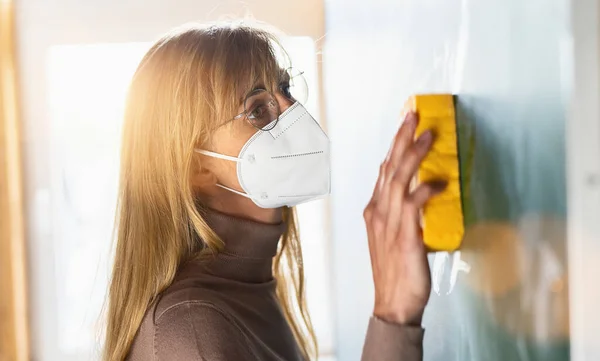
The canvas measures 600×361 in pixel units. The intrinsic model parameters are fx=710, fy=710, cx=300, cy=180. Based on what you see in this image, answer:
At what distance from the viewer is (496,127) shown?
1.92ft

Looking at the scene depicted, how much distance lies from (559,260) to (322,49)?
1.22 m

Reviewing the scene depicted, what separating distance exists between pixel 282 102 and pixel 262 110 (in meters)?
0.03

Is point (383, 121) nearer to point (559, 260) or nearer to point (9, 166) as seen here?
point (559, 260)

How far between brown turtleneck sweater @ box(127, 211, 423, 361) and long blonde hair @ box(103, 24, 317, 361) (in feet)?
0.10

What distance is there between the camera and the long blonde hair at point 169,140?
80cm

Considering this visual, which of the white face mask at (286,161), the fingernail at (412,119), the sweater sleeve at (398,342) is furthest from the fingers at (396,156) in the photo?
the white face mask at (286,161)

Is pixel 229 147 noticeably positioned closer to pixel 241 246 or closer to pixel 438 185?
pixel 241 246

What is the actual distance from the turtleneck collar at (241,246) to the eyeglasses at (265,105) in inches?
4.6

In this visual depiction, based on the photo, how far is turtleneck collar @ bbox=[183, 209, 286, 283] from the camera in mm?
822

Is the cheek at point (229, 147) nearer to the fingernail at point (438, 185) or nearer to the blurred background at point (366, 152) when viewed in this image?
the blurred background at point (366, 152)

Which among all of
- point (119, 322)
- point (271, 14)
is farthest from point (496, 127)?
point (271, 14)

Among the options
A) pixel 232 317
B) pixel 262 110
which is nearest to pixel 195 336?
pixel 232 317

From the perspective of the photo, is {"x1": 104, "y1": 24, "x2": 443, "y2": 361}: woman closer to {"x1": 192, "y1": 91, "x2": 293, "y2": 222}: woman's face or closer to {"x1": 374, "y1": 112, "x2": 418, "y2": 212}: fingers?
{"x1": 192, "y1": 91, "x2": 293, "y2": 222}: woman's face

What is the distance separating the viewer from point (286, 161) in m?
0.86
